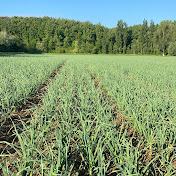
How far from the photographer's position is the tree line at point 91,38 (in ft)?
155

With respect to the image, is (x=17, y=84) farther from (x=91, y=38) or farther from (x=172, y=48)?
(x=91, y=38)

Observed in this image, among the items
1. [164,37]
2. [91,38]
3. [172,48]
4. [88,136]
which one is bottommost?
[88,136]

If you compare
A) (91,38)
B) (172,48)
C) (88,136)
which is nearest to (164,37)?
(172,48)

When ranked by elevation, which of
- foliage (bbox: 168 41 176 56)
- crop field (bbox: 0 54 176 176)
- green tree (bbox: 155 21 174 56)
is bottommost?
crop field (bbox: 0 54 176 176)

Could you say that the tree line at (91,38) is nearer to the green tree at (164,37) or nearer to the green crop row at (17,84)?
the green tree at (164,37)

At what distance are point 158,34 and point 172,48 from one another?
9154 millimetres

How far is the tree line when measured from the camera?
47.1m

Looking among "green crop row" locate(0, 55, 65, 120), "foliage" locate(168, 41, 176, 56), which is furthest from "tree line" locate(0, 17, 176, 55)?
"green crop row" locate(0, 55, 65, 120)

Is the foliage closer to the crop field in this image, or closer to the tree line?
the tree line

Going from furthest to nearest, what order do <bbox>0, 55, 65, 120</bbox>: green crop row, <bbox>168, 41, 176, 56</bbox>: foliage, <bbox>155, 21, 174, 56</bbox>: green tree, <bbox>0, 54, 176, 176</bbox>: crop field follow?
<bbox>155, 21, 174, 56</bbox>: green tree → <bbox>168, 41, 176, 56</bbox>: foliage → <bbox>0, 55, 65, 120</bbox>: green crop row → <bbox>0, 54, 176, 176</bbox>: crop field

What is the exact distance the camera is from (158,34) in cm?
4838

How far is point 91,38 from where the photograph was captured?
66688 mm

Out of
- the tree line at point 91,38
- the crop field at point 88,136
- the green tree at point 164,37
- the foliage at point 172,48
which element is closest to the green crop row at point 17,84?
the crop field at point 88,136

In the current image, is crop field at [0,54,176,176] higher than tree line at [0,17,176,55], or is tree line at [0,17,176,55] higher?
tree line at [0,17,176,55]
